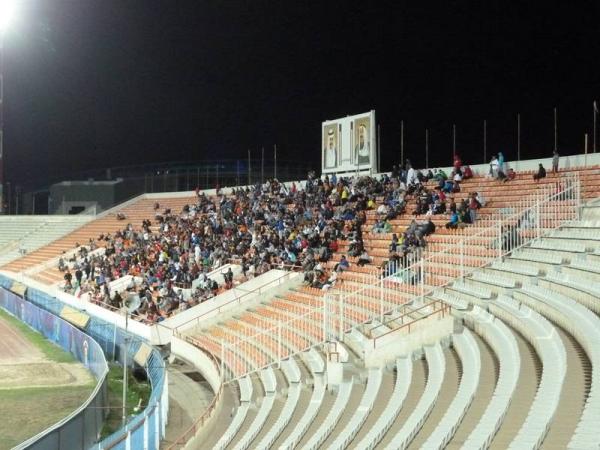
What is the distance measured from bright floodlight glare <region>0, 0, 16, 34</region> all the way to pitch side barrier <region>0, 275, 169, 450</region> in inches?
883

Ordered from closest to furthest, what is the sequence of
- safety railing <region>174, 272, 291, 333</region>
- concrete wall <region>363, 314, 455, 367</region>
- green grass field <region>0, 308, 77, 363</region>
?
concrete wall <region>363, 314, 455, 367</region>
safety railing <region>174, 272, 291, 333</region>
green grass field <region>0, 308, 77, 363</region>

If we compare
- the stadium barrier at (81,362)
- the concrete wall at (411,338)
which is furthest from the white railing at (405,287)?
the stadium barrier at (81,362)

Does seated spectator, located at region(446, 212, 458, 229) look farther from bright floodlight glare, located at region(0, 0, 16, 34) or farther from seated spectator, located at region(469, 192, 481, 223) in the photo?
bright floodlight glare, located at region(0, 0, 16, 34)

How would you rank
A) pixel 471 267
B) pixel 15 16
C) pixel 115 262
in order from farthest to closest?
1. pixel 15 16
2. pixel 115 262
3. pixel 471 267

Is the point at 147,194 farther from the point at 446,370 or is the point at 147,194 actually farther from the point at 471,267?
the point at 446,370

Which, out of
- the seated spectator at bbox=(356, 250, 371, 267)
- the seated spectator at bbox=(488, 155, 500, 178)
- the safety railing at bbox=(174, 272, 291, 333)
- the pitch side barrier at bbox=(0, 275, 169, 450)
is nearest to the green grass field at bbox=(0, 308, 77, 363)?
the pitch side barrier at bbox=(0, 275, 169, 450)

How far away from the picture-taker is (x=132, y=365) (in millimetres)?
18375

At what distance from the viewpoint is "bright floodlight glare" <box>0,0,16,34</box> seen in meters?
46.0

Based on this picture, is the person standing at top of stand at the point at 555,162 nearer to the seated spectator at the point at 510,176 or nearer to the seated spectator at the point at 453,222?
the seated spectator at the point at 510,176

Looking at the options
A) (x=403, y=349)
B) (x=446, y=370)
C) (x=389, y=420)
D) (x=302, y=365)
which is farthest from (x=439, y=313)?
(x=389, y=420)

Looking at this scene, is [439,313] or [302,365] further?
[302,365]

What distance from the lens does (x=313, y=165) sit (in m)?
44.3

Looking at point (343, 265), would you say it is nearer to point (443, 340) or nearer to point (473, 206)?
point (473, 206)

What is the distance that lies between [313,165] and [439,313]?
106 feet
